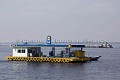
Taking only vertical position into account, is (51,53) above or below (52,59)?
above

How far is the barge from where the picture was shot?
7881cm

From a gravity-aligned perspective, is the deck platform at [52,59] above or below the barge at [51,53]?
below

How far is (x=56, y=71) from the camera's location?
63219 millimetres

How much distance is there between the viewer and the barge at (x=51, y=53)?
3103 inches

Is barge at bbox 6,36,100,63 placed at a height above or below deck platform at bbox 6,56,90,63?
above

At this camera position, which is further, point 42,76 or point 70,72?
point 70,72

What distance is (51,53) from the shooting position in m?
83.8

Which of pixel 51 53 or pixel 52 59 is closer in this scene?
pixel 52 59

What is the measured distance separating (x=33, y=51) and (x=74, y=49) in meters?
10.4

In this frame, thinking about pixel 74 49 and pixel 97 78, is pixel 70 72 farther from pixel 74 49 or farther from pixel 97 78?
pixel 74 49

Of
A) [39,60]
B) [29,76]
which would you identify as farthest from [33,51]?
[29,76]

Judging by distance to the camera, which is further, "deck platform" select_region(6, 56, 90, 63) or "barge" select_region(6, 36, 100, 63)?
"barge" select_region(6, 36, 100, 63)

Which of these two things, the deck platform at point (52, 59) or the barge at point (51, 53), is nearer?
the deck platform at point (52, 59)

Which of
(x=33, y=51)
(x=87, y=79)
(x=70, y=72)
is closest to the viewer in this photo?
(x=87, y=79)
